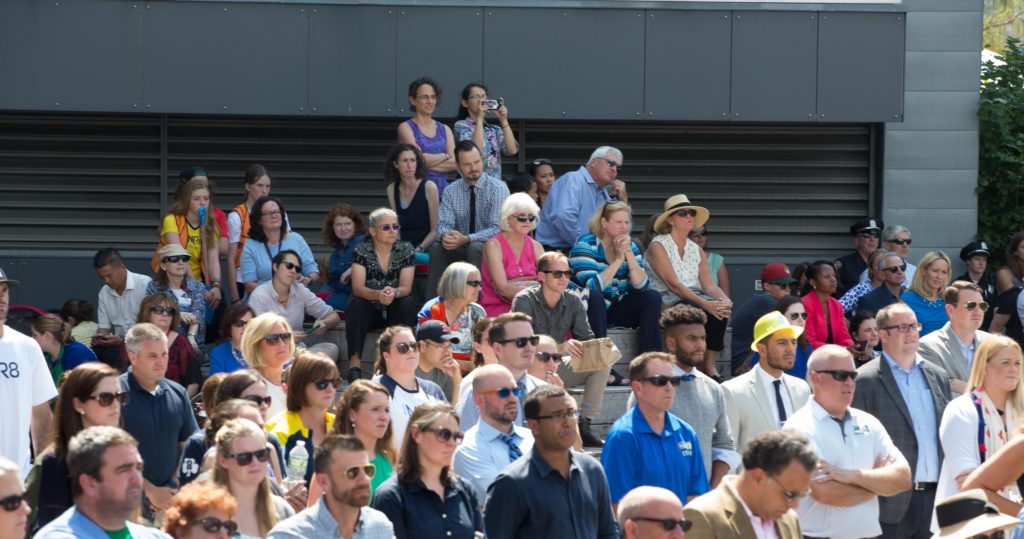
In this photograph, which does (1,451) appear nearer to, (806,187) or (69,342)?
(69,342)

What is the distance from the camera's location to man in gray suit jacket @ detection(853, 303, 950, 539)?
960 centimetres

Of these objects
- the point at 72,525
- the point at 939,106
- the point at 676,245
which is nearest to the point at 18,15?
the point at 676,245

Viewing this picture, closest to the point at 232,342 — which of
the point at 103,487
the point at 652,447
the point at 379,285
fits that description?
the point at 379,285

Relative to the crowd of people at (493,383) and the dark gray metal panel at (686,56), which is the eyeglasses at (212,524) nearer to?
the crowd of people at (493,383)

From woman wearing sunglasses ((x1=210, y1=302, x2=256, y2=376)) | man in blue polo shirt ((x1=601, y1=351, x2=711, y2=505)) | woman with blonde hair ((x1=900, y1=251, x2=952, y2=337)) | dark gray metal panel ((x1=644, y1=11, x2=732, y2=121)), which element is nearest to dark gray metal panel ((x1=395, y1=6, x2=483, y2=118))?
dark gray metal panel ((x1=644, y1=11, x2=732, y2=121))

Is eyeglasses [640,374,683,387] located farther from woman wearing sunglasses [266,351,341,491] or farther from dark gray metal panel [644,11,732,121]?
dark gray metal panel [644,11,732,121]

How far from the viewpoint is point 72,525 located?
5840 millimetres

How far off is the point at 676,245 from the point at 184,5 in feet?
19.3

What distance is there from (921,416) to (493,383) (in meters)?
3.37

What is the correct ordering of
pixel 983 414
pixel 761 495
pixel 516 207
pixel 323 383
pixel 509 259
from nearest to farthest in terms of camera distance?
pixel 761 495, pixel 323 383, pixel 983 414, pixel 516 207, pixel 509 259

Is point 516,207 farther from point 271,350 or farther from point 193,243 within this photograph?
point 271,350

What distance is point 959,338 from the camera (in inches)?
435

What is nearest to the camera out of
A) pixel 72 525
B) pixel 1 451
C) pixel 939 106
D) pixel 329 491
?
pixel 72 525

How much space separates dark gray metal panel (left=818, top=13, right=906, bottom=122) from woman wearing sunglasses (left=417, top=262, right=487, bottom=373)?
20.7 ft
